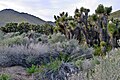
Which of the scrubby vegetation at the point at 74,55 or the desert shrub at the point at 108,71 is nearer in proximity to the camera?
the desert shrub at the point at 108,71

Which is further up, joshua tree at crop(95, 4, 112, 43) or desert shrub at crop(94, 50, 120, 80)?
joshua tree at crop(95, 4, 112, 43)

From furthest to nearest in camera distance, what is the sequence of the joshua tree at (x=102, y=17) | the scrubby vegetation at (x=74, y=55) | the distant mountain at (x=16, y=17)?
the distant mountain at (x=16, y=17) < the joshua tree at (x=102, y=17) < the scrubby vegetation at (x=74, y=55)

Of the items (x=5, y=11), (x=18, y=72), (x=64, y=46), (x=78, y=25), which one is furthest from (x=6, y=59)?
(x=5, y=11)

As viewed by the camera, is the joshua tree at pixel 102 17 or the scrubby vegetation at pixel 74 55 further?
the joshua tree at pixel 102 17

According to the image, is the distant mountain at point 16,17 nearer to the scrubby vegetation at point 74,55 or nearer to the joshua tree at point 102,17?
the scrubby vegetation at point 74,55

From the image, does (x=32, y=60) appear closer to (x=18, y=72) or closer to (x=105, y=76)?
(x=18, y=72)

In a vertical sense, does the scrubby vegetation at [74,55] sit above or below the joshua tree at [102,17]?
below

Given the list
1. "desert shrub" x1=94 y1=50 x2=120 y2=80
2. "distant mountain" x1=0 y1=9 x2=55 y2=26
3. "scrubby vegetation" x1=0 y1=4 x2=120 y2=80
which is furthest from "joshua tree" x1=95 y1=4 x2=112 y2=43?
"distant mountain" x1=0 y1=9 x2=55 y2=26

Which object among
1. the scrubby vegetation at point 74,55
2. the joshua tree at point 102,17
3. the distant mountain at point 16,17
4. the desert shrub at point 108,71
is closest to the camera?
the desert shrub at point 108,71

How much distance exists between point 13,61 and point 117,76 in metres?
5.13

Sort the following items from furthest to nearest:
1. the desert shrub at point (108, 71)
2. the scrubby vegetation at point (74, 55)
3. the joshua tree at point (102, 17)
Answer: the joshua tree at point (102, 17) < the scrubby vegetation at point (74, 55) < the desert shrub at point (108, 71)

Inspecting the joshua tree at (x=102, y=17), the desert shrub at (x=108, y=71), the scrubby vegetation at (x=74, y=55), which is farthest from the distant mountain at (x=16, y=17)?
the desert shrub at (x=108, y=71)

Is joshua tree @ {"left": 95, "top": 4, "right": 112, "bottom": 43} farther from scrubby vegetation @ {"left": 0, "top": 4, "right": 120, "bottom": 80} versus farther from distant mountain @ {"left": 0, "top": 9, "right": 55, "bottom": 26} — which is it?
distant mountain @ {"left": 0, "top": 9, "right": 55, "bottom": 26}

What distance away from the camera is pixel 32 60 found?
9.52 meters
